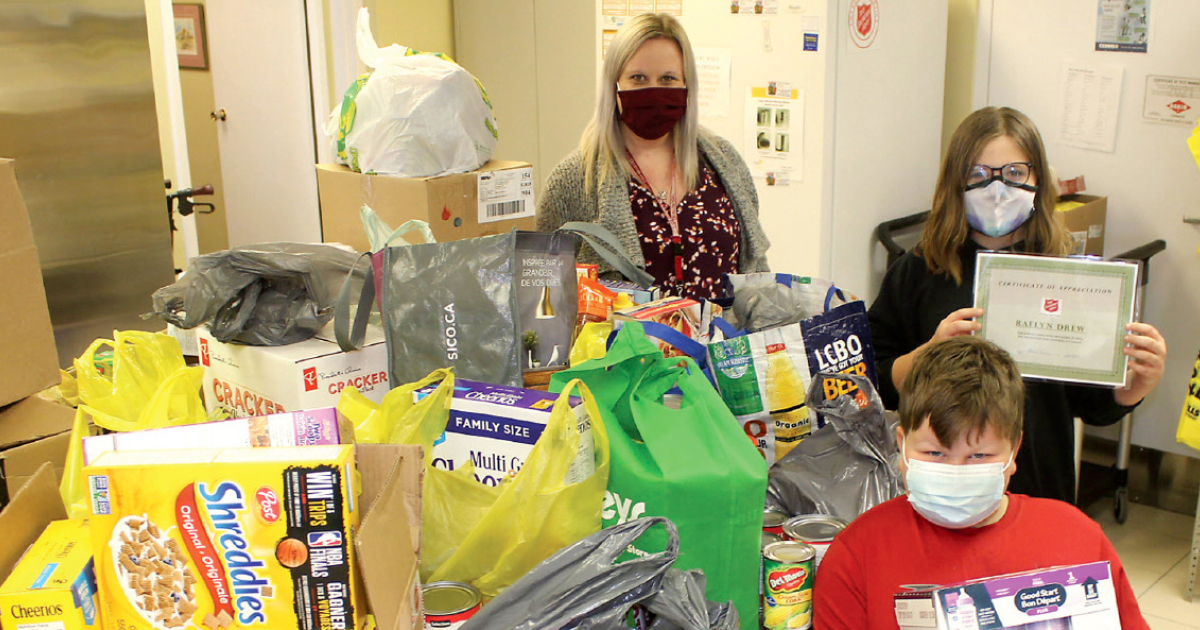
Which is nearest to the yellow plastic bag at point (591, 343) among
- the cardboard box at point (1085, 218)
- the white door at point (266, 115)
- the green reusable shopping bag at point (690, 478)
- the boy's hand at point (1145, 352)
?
the green reusable shopping bag at point (690, 478)

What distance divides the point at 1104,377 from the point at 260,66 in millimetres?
3700

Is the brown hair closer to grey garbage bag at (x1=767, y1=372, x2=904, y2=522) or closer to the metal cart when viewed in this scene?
grey garbage bag at (x1=767, y1=372, x2=904, y2=522)

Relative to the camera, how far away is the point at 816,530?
4.71 feet

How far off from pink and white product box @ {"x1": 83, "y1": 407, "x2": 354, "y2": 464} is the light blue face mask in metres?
0.77

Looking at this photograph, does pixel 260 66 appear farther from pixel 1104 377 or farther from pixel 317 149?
pixel 1104 377

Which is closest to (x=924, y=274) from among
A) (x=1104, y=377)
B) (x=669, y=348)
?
(x=1104, y=377)

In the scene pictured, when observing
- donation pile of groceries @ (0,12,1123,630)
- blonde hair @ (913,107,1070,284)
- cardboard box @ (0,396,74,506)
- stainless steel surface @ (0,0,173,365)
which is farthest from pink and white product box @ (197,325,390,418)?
stainless steel surface @ (0,0,173,365)

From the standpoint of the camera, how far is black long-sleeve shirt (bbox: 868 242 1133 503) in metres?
1.88

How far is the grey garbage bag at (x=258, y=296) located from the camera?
63.5 inches

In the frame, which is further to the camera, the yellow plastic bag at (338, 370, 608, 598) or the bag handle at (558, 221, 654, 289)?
the bag handle at (558, 221, 654, 289)

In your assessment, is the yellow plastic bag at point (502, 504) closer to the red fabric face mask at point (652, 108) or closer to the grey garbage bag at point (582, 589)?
the grey garbage bag at point (582, 589)

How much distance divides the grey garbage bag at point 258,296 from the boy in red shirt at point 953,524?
0.89 m

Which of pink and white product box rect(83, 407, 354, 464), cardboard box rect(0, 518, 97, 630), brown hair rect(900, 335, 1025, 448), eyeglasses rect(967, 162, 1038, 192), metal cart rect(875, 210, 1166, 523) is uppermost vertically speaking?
eyeglasses rect(967, 162, 1038, 192)

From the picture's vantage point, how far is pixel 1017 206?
192 centimetres
